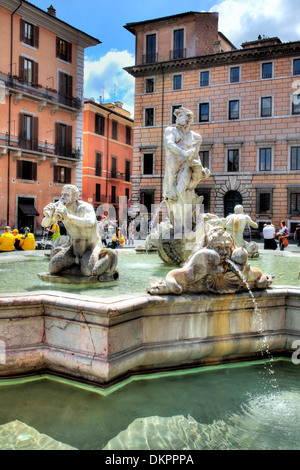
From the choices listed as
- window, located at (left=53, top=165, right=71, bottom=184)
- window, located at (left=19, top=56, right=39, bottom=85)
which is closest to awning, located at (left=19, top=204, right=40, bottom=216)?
window, located at (left=53, top=165, right=71, bottom=184)

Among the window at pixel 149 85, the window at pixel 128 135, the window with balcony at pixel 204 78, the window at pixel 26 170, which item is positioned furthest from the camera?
the window at pixel 128 135

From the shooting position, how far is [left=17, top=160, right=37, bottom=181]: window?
2784 cm

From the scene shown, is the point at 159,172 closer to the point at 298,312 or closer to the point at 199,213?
the point at 199,213

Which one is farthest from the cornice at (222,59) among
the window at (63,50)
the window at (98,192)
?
the window at (98,192)

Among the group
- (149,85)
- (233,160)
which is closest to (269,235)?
(233,160)

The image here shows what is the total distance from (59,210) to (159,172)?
1199 inches

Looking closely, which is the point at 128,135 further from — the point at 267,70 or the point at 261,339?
the point at 261,339

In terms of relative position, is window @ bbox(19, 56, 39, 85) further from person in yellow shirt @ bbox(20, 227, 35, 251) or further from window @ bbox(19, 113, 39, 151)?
person in yellow shirt @ bbox(20, 227, 35, 251)

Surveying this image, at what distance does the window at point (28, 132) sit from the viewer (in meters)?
27.8

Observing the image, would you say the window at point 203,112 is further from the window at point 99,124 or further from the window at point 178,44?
the window at point 99,124

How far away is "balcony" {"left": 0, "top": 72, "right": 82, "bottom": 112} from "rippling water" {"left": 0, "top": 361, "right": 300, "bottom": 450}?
26.6 metres

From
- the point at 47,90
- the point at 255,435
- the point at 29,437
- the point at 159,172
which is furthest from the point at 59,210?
the point at 159,172

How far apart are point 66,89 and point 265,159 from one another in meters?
15.3

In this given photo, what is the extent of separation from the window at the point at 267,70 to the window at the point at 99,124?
609 inches
